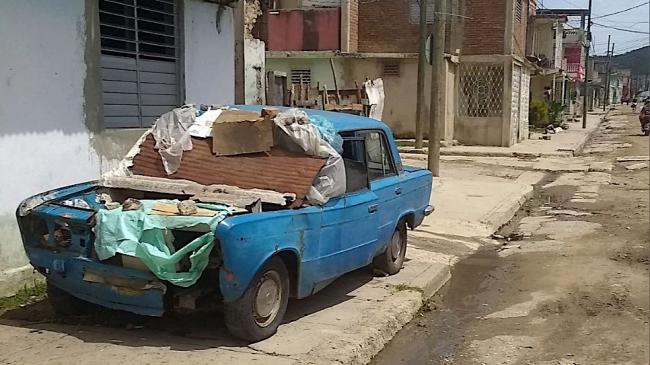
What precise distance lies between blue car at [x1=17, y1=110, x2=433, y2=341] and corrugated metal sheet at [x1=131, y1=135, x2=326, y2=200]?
0.24 m

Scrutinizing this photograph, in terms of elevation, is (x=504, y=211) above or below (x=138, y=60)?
below

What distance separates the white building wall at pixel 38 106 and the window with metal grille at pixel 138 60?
0.50 m

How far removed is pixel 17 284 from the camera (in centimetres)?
598

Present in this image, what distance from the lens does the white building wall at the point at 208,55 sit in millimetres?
8453

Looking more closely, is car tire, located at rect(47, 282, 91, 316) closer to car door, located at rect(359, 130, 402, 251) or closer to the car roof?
the car roof

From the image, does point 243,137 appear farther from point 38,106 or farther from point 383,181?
point 38,106

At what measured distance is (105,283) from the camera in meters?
4.74

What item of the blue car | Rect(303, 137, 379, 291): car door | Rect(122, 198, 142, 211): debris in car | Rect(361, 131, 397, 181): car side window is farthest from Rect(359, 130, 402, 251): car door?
Rect(122, 198, 142, 211): debris in car

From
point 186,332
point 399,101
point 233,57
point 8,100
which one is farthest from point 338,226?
point 399,101

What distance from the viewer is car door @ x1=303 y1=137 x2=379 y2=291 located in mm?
5410

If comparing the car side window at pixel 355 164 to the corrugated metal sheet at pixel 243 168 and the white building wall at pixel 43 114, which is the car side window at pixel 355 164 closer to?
the corrugated metal sheet at pixel 243 168

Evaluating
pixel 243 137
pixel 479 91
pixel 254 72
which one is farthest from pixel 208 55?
pixel 479 91

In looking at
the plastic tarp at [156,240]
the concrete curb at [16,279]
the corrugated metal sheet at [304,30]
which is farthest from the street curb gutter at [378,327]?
the corrugated metal sheet at [304,30]

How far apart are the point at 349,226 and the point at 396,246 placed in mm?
1589
